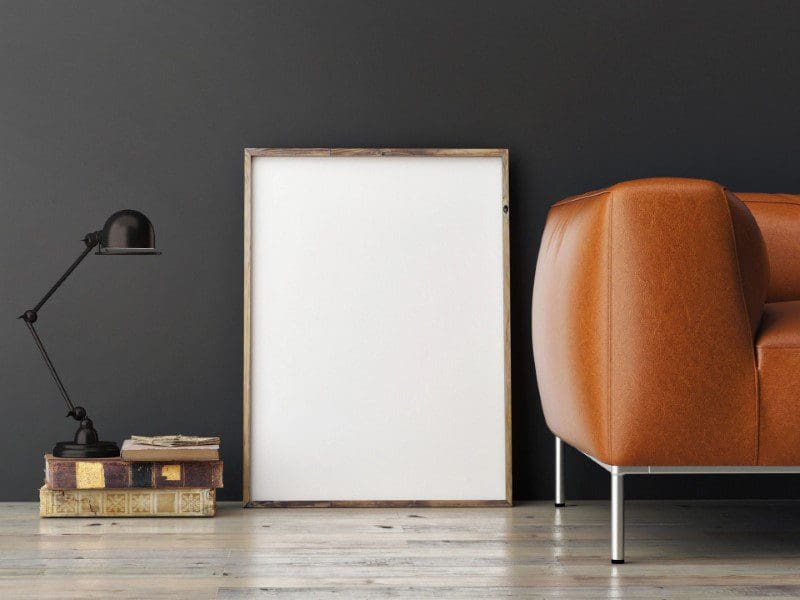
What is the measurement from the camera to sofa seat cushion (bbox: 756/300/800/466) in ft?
7.47

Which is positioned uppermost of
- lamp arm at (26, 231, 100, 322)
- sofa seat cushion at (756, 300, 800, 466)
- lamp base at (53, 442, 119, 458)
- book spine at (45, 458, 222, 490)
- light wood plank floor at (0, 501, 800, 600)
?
lamp arm at (26, 231, 100, 322)

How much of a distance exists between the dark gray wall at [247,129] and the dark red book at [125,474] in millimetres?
290

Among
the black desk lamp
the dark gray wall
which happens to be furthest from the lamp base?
the dark gray wall

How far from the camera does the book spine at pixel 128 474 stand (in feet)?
9.47

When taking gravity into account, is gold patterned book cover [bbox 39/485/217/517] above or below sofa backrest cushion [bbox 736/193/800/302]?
below

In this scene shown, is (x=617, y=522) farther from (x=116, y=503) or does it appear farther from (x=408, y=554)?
(x=116, y=503)

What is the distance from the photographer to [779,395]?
228 cm

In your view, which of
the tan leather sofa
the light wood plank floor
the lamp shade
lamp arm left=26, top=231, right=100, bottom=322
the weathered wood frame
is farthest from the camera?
the weathered wood frame

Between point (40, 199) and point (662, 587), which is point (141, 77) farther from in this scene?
point (662, 587)

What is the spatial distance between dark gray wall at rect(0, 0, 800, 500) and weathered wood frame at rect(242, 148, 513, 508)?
0.07m

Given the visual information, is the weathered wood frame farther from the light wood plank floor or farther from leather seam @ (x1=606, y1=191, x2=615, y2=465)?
leather seam @ (x1=606, y1=191, x2=615, y2=465)

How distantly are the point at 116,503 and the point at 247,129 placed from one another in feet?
3.97

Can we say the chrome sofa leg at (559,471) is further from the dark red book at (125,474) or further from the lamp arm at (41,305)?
the lamp arm at (41,305)

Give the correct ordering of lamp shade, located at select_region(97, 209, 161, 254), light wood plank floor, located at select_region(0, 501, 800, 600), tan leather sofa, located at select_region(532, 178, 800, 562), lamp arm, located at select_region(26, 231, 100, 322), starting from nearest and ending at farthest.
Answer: light wood plank floor, located at select_region(0, 501, 800, 600), tan leather sofa, located at select_region(532, 178, 800, 562), lamp shade, located at select_region(97, 209, 161, 254), lamp arm, located at select_region(26, 231, 100, 322)
